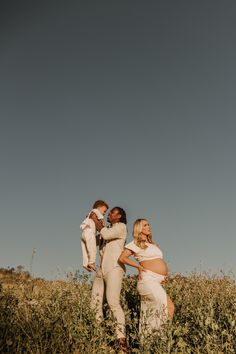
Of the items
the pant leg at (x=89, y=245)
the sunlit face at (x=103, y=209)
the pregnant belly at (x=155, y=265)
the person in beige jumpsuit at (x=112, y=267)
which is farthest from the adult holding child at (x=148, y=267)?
the sunlit face at (x=103, y=209)

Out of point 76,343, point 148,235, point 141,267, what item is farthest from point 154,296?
point 76,343

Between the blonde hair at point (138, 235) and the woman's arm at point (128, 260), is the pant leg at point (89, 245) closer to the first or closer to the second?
the woman's arm at point (128, 260)

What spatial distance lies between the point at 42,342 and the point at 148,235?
251 centimetres

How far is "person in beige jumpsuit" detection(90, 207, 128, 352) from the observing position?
7.17 m

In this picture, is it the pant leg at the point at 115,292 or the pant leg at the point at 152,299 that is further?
the pant leg at the point at 115,292

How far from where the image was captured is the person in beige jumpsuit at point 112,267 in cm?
717

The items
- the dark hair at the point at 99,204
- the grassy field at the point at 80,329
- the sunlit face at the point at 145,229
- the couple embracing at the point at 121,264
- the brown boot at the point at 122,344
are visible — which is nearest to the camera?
the grassy field at the point at 80,329

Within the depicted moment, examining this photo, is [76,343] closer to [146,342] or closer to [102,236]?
[146,342]

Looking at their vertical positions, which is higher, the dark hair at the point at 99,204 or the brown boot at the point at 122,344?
the dark hair at the point at 99,204

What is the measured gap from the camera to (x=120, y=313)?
7098mm

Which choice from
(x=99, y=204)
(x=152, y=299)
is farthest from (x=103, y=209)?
(x=152, y=299)

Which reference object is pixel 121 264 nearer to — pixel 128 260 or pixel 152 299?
pixel 128 260

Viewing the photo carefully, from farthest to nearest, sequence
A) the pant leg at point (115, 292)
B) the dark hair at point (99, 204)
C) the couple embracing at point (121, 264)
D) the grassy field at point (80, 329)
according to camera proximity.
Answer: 1. the dark hair at point (99, 204)
2. the pant leg at point (115, 292)
3. the couple embracing at point (121, 264)
4. the grassy field at point (80, 329)

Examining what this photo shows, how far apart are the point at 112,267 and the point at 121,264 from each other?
17 centimetres
